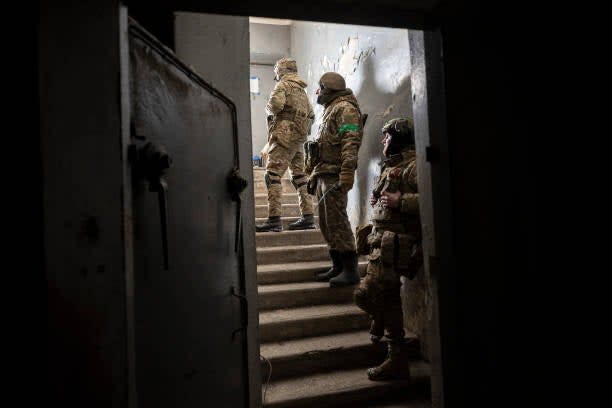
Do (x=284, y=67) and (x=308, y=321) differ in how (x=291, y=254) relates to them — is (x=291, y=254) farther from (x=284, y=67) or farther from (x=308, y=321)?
(x=284, y=67)

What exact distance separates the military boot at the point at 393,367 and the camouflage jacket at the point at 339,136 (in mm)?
1535

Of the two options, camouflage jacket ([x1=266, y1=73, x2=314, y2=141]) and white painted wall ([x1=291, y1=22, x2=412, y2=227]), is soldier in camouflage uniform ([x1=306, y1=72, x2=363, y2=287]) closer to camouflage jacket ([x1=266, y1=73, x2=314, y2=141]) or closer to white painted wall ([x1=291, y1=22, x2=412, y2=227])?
white painted wall ([x1=291, y1=22, x2=412, y2=227])

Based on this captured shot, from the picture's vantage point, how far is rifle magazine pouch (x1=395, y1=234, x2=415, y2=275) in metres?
2.49

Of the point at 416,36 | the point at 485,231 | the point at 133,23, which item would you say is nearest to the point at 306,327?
the point at 485,231

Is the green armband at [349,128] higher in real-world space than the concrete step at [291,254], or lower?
higher

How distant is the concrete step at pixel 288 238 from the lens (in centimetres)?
391

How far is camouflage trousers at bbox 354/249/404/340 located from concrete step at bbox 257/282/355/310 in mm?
723

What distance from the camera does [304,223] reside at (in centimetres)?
437

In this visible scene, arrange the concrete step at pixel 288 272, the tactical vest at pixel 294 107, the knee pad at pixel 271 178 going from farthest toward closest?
the tactical vest at pixel 294 107
the knee pad at pixel 271 178
the concrete step at pixel 288 272

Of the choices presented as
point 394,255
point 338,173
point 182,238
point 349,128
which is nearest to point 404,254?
point 394,255

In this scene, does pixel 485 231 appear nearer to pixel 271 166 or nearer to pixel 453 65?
pixel 453 65

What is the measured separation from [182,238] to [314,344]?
200 cm

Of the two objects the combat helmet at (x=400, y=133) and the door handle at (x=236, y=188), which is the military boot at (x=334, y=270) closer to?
the combat helmet at (x=400, y=133)

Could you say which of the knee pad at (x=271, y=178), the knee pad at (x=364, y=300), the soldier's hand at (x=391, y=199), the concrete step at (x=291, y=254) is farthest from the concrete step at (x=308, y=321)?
the knee pad at (x=271, y=178)
